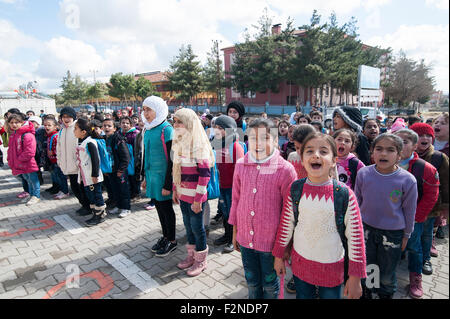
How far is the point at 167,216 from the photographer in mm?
3539

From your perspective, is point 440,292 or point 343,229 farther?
point 440,292

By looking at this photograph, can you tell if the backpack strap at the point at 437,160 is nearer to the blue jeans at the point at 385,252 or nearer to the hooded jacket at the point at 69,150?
the blue jeans at the point at 385,252

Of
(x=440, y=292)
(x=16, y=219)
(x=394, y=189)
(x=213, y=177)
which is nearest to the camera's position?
(x=394, y=189)

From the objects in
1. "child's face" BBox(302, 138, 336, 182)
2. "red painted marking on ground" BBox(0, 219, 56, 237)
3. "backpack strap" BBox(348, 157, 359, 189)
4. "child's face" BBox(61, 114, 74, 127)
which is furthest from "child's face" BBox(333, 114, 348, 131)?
"red painted marking on ground" BBox(0, 219, 56, 237)

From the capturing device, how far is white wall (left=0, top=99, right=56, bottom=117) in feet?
112

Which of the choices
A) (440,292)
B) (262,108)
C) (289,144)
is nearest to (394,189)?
(440,292)

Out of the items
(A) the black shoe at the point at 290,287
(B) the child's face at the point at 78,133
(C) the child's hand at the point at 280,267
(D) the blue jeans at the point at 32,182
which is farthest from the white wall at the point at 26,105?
(C) the child's hand at the point at 280,267

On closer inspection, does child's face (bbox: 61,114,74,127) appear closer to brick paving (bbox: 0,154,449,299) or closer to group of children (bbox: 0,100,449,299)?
brick paving (bbox: 0,154,449,299)

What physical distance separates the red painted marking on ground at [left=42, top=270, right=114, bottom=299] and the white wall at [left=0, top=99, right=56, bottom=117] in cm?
3875

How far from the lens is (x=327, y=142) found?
69.4 inches

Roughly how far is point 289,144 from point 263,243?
7.37 feet
